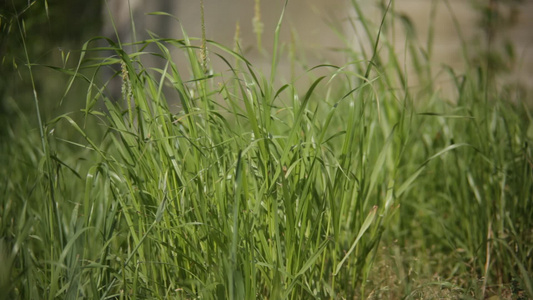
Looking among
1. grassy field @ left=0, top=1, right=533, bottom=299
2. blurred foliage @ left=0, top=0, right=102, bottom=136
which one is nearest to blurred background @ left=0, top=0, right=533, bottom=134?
blurred foliage @ left=0, top=0, right=102, bottom=136

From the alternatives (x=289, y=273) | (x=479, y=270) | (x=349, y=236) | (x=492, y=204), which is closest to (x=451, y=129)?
(x=492, y=204)

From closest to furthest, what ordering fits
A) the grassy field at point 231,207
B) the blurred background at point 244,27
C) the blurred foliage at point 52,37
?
the grassy field at point 231,207 < the blurred foliage at point 52,37 < the blurred background at point 244,27

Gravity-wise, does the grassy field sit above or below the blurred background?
below

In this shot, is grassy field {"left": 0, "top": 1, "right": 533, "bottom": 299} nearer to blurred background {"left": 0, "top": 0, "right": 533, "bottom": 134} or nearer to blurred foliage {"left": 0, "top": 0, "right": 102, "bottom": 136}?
blurred foliage {"left": 0, "top": 0, "right": 102, "bottom": 136}

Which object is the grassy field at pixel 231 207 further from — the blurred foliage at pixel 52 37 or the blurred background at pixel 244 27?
the blurred background at pixel 244 27

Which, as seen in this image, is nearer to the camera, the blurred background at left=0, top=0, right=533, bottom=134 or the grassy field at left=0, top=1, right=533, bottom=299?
the grassy field at left=0, top=1, right=533, bottom=299

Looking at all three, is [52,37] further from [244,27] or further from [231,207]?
[231,207]

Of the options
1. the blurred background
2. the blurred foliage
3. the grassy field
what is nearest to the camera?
the grassy field

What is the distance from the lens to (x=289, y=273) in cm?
115

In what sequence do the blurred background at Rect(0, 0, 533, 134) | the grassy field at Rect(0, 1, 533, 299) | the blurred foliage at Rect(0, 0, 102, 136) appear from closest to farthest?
the grassy field at Rect(0, 1, 533, 299)
the blurred foliage at Rect(0, 0, 102, 136)
the blurred background at Rect(0, 0, 533, 134)

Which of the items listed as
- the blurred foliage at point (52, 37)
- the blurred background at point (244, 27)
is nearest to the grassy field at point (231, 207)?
the blurred foliage at point (52, 37)

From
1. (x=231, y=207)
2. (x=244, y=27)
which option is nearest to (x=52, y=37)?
(x=244, y=27)

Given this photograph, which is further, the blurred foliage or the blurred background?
the blurred background

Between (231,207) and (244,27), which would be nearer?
(231,207)
